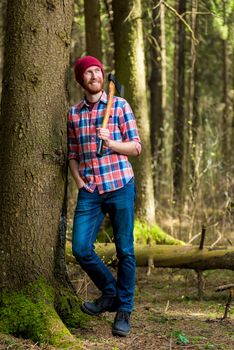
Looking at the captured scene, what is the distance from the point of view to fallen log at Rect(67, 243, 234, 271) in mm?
7168

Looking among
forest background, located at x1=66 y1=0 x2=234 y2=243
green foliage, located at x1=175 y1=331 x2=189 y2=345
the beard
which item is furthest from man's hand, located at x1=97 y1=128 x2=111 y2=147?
forest background, located at x1=66 y1=0 x2=234 y2=243

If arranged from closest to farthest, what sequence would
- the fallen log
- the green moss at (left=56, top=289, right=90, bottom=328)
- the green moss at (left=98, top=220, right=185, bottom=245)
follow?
the green moss at (left=56, top=289, right=90, bottom=328) → the fallen log → the green moss at (left=98, top=220, right=185, bottom=245)

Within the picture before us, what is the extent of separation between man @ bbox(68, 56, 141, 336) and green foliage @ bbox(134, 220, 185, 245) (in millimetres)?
3817

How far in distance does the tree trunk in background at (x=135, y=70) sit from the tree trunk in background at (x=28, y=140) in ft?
14.4

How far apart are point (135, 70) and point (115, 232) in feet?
15.5

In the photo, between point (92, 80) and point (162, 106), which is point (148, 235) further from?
point (162, 106)

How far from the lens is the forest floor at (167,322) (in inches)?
189

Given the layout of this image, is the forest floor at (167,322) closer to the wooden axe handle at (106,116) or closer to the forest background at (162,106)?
the forest background at (162,106)

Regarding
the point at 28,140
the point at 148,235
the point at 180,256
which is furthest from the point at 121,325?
the point at 148,235

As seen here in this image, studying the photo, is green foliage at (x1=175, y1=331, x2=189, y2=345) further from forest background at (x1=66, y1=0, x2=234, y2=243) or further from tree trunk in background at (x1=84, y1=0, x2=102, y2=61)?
tree trunk in background at (x1=84, y1=0, x2=102, y2=61)

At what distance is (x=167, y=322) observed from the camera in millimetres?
5645

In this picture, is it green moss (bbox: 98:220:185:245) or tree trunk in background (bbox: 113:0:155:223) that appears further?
tree trunk in background (bbox: 113:0:155:223)

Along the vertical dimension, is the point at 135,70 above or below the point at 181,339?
above

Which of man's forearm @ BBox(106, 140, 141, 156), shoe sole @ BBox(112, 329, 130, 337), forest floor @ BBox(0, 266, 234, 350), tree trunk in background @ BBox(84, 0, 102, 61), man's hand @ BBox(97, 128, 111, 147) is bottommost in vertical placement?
forest floor @ BBox(0, 266, 234, 350)
